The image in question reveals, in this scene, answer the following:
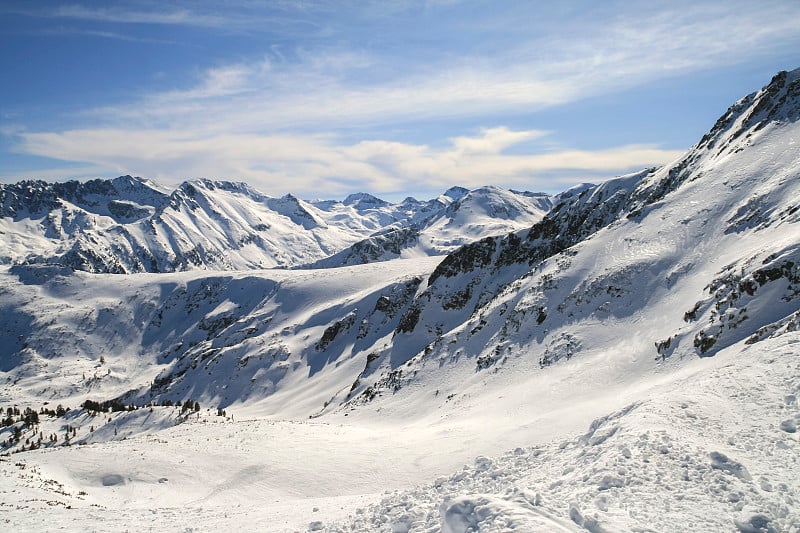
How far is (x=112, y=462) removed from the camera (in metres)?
30.0

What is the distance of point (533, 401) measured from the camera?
33719mm

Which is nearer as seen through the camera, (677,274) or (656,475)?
(656,475)

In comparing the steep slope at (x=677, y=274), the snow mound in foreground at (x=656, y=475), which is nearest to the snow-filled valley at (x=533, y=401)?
the snow mound in foreground at (x=656, y=475)

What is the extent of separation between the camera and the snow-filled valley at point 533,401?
1195cm

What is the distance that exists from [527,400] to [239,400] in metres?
73.5

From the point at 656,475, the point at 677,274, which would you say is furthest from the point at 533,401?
the point at 656,475

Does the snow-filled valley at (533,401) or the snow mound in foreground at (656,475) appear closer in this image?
the snow mound in foreground at (656,475)

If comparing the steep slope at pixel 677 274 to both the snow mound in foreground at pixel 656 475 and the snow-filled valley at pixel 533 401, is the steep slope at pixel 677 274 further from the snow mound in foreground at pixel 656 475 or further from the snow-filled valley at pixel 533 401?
the snow mound in foreground at pixel 656 475

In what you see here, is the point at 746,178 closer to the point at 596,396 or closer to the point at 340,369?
the point at 596,396

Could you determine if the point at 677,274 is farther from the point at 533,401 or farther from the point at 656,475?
the point at 656,475

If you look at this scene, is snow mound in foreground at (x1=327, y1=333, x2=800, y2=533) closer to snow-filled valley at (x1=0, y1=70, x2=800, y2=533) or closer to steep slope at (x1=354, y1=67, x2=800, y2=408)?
snow-filled valley at (x1=0, y1=70, x2=800, y2=533)

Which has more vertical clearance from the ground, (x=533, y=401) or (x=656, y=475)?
(x=656, y=475)

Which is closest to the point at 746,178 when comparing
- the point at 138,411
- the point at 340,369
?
the point at 340,369

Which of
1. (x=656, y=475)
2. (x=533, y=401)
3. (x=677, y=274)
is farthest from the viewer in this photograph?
(x=677, y=274)
